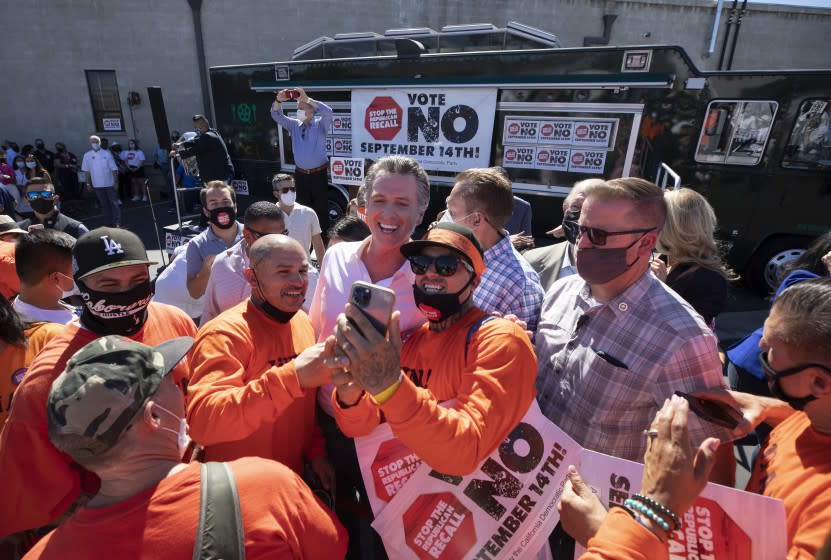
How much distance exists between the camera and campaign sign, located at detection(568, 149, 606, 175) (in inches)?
260

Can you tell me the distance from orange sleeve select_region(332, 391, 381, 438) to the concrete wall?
1981 centimetres

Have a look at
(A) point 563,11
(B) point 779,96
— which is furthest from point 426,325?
(A) point 563,11

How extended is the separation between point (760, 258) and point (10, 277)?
27.9 ft

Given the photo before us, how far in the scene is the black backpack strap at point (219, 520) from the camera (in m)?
1.12

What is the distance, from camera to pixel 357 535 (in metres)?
2.23

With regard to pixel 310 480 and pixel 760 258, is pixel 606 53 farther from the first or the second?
pixel 310 480

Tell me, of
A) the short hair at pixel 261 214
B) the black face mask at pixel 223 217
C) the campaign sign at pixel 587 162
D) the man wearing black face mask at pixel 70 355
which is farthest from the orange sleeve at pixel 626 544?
the campaign sign at pixel 587 162

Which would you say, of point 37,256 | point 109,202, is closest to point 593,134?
point 37,256

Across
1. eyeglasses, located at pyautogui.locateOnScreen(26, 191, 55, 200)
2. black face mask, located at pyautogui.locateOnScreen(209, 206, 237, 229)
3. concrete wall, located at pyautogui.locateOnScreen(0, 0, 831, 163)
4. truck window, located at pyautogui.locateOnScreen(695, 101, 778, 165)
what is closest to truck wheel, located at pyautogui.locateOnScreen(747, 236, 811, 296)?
truck window, located at pyautogui.locateOnScreen(695, 101, 778, 165)

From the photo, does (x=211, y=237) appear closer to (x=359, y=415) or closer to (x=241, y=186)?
(x=359, y=415)

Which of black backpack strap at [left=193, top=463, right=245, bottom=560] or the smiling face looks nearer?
black backpack strap at [left=193, top=463, right=245, bottom=560]

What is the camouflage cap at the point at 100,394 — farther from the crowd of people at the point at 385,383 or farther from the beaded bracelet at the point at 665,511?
the beaded bracelet at the point at 665,511

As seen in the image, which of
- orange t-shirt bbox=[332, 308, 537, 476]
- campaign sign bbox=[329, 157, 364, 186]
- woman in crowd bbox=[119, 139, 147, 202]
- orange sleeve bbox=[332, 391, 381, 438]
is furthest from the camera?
woman in crowd bbox=[119, 139, 147, 202]

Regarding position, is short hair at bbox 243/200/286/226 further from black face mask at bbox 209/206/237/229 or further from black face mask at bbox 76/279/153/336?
black face mask at bbox 76/279/153/336
